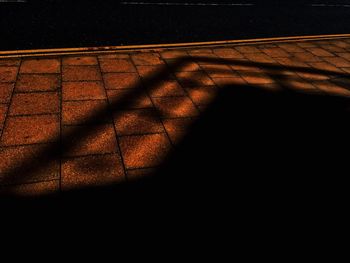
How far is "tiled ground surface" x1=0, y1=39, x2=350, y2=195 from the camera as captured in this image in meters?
2.81

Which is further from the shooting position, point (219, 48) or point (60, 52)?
point (219, 48)

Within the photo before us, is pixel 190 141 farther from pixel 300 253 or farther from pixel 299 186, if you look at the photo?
pixel 300 253

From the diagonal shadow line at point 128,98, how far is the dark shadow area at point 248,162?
0.19 feet

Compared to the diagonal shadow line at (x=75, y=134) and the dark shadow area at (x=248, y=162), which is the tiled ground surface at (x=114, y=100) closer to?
the diagonal shadow line at (x=75, y=134)

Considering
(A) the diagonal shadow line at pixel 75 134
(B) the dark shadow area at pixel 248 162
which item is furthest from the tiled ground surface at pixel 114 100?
(B) the dark shadow area at pixel 248 162

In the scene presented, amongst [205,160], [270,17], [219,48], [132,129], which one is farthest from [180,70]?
[270,17]

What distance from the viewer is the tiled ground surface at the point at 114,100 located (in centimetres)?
281

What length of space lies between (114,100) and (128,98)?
0.19 metres

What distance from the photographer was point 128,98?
3.89m

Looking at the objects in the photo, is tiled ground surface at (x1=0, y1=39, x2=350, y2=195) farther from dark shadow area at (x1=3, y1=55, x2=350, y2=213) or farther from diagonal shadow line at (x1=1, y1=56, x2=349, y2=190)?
dark shadow area at (x1=3, y1=55, x2=350, y2=213)

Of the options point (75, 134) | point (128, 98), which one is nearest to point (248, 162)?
point (128, 98)

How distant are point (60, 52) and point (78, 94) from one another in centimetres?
144

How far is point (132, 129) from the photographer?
336 centimetres

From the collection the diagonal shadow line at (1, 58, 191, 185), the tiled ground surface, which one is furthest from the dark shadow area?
the tiled ground surface
